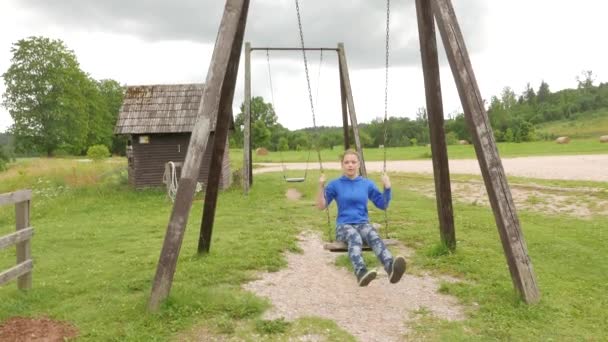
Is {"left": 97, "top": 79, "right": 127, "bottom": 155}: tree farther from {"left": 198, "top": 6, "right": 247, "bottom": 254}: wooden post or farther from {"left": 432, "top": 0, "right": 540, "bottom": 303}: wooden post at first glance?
{"left": 432, "top": 0, "right": 540, "bottom": 303}: wooden post

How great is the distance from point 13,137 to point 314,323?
1831 inches

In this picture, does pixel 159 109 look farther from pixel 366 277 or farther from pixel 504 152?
pixel 504 152

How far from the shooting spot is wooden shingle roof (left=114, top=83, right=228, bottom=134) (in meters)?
18.4

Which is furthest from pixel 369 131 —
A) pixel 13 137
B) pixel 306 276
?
pixel 306 276

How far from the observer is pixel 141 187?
1886 centimetres

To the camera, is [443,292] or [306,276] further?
[306,276]

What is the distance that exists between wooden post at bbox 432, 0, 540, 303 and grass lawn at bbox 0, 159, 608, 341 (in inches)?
13.1

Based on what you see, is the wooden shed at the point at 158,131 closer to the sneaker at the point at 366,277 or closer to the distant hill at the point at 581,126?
the sneaker at the point at 366,277

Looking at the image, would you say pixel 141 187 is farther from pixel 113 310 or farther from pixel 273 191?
pixel 113 310

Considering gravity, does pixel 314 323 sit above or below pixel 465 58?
below

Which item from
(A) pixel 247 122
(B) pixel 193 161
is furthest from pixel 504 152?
(B) pixel 193 161

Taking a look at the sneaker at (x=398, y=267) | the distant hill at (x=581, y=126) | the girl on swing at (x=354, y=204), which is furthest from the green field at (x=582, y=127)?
the sneaker at (x=398, y=267)

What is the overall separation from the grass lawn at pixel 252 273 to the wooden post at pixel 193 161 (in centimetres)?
28

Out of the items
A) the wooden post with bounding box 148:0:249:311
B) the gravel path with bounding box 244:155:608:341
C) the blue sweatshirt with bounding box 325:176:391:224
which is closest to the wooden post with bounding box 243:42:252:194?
the gravel path with bounding box 244:155:608:341
